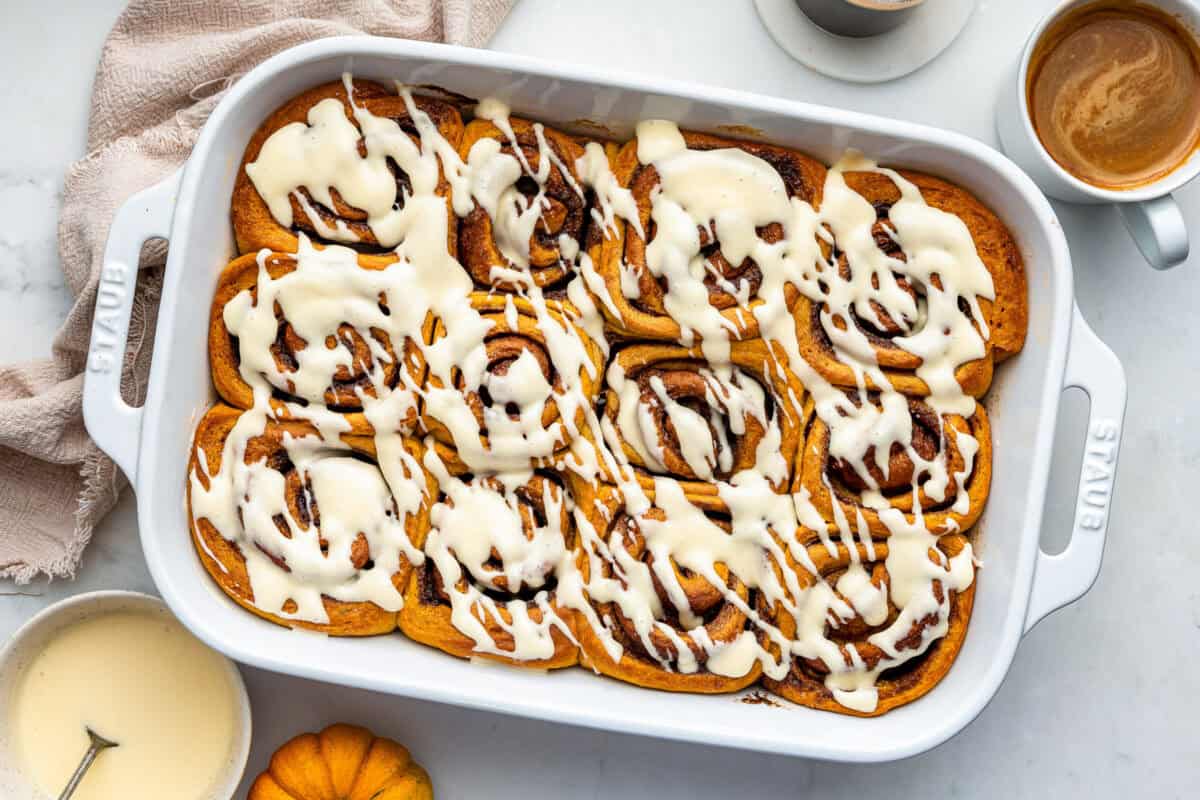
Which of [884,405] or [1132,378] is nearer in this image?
[884,405]

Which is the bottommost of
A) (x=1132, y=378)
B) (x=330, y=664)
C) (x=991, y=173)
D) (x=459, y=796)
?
(x=459, y=796)

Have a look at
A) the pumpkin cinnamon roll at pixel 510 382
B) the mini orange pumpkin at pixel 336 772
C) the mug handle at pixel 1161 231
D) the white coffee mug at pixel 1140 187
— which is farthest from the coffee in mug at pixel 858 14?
the mini orange pumpkin at pixel 336 772

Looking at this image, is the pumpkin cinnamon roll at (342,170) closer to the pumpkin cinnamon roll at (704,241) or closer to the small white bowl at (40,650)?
the pumpkin cinnamon roll at (704,241)

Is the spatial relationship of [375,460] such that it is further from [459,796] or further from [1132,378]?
[1132,378]

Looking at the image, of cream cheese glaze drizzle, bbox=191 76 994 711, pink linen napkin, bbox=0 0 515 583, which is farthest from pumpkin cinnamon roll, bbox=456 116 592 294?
pink linen napkin, bbox=0 0 515 583

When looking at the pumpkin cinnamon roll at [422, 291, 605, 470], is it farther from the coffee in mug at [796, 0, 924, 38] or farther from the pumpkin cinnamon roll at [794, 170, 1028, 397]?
the coffee in mug at [796, 0, 924, 38]

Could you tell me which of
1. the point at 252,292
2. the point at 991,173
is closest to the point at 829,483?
the point at 991,173
